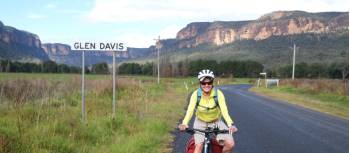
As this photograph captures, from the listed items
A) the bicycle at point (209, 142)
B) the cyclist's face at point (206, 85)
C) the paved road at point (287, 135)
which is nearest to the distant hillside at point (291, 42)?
the paved road at point (287, 135)

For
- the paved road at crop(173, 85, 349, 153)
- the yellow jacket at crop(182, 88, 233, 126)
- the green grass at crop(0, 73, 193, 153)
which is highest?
the yellow jacket at crop(182, 88, 233, 126)

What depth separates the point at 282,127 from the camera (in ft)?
52.9

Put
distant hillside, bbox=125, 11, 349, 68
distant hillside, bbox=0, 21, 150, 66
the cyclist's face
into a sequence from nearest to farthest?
the cyclist's face
distant hillside, bbox=0, 21, 150, 66
distant hillside, bbox=125, 11, 349, 68

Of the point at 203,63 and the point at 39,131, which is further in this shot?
the point at 203,63

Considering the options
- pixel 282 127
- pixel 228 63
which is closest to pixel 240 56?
pixel 228 63

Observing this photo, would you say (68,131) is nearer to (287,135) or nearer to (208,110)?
(208,110)

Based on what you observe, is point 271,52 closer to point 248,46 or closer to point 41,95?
point 248,46

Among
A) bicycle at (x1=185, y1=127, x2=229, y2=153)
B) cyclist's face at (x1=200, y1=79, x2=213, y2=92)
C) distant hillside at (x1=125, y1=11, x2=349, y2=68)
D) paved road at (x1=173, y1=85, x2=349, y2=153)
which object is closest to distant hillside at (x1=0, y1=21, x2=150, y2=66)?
paved road at (x1=173, y1=85, x2=349, y2=153)

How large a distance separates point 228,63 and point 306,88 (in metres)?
79.0

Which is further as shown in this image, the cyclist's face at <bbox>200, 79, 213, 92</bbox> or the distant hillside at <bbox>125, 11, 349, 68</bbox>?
the distant hillside at <bbox>125, 11, 349, 68</bbox>

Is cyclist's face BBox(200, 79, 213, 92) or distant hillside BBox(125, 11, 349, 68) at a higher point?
distant hillside BBox(125, 11, 349, 68)

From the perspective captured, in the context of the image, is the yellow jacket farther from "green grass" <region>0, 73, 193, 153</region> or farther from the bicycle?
"green grass" <region>0, 73, 193, 153</region>

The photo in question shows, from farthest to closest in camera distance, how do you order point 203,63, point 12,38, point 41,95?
point 12,38
point 203,63
point 41,95

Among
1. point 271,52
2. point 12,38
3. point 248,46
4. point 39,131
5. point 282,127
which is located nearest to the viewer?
point 39,131
